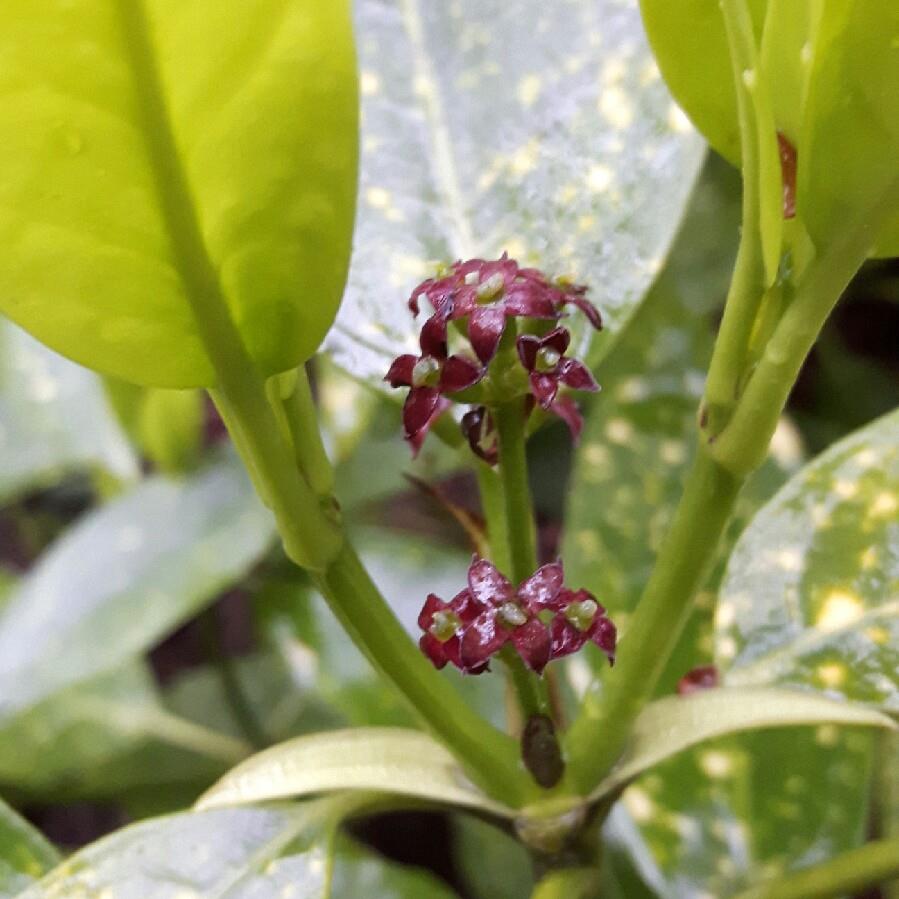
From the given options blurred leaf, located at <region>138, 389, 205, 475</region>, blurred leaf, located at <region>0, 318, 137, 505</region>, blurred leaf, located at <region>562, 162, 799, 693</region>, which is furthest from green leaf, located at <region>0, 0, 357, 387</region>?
blurred leaf, located at <region>0, 318, 137, 505</region>

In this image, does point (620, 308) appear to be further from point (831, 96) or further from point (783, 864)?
point (783, 864)

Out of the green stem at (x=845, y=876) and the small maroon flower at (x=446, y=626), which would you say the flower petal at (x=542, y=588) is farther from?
the green stem at (x=845, y=876)

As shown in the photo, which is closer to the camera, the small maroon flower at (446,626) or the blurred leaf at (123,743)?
the small maroon flower at (446,626)

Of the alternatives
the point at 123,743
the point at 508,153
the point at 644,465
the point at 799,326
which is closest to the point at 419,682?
the point at 799,326

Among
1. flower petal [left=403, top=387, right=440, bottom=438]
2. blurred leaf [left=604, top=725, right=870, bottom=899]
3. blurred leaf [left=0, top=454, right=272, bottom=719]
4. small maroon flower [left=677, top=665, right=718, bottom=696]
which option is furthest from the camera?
blurred leaf [left=0, top=454, right=272, bottom=719]

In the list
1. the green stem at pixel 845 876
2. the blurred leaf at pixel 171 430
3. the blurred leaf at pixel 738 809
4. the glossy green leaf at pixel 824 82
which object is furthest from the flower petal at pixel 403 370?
the blurred leaf at pixel 171 430

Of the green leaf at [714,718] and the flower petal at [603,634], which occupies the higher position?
the flower petal at [603,634]

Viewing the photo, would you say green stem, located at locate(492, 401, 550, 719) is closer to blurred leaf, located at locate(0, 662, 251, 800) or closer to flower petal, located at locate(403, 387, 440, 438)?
flower petal, located at locate(403, 387, 440, 438)

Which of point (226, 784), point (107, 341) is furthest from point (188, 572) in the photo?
point (107, 341)
